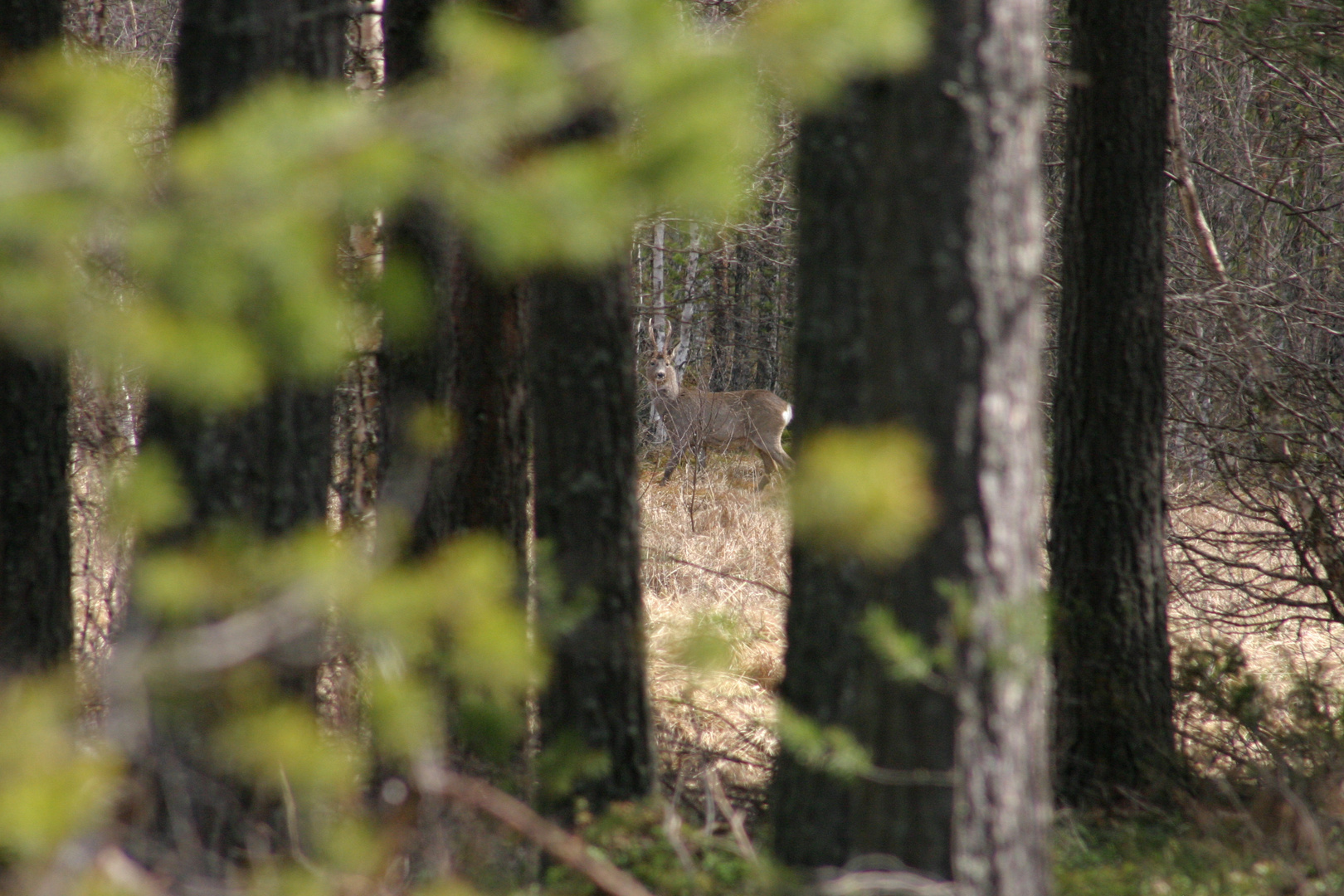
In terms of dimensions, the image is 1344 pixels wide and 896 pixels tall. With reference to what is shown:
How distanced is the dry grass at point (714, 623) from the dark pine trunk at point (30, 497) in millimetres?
2447

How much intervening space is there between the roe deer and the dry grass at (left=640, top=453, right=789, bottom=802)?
4.10ft

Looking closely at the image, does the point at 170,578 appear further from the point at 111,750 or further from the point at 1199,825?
the point at 1199,825

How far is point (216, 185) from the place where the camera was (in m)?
1.47

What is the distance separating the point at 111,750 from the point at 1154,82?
510 cm

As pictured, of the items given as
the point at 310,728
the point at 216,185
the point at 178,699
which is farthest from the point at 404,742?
the point at 216,185

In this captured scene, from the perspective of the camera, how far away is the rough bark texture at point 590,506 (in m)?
4.04

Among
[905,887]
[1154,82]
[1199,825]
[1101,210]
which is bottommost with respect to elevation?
[1199,825]

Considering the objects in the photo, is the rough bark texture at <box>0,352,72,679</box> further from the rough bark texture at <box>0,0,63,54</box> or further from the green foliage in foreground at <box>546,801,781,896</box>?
the green foliage in foreground at <box>546,801,781,896</box>

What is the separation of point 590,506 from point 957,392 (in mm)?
2003

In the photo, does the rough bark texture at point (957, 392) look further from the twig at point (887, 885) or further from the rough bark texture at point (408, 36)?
the rough bark texture at point (408, 36)

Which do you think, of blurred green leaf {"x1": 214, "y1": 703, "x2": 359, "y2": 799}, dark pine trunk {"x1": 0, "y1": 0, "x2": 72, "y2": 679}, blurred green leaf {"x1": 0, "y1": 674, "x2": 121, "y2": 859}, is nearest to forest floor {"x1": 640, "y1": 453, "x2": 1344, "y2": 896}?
blurred green leaf {"x1": 214, "y1": 703, "x2": 359, "y2": 799}

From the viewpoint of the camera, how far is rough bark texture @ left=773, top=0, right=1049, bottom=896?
88.6 inches

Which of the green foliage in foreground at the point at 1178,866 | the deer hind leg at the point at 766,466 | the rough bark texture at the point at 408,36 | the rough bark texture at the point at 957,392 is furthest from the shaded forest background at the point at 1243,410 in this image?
the deer hind leg at the point at 766,466

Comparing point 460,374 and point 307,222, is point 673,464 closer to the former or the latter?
point 460,374
